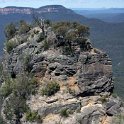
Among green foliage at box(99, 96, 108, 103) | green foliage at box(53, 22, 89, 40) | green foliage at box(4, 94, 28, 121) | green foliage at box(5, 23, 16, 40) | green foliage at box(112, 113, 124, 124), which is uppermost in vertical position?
green foliage at box(53, 22, 89, 40)

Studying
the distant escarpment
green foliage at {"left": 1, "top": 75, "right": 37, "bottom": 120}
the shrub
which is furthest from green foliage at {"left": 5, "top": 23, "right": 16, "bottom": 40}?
green foliage at {"left": 1, "top": 75, "right": 37, "bottom": 120}

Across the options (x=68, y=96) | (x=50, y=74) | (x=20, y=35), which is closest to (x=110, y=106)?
(x=68, y=96)

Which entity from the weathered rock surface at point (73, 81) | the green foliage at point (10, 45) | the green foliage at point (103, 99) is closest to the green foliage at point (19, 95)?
the weathered rock surface at point (73, 81)

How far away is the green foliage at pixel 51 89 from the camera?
4934 centimetres

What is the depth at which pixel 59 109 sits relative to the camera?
155 feet

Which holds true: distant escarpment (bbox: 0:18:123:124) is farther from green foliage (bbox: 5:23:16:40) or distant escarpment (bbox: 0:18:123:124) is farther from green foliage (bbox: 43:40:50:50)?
green foliage (bbox: 5:23:16:40)

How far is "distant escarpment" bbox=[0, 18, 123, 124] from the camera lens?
153 feet

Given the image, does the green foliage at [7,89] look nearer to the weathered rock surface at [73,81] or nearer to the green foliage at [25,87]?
the green foliage at [25,87]

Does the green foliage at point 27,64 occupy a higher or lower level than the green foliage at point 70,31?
lower

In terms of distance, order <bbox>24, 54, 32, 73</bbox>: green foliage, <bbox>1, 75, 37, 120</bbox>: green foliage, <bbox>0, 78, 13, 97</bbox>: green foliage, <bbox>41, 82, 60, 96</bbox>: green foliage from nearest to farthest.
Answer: <bbox>41, 82, 60, 96</bbox>: green foliage, <bbox>1, 75, 37, 120</bbox>: green foliage, <bbox>0, 78, 13, 97</bbox>: green foliage, <bbox>24, 54, 32, 73</bbox>: green foliage

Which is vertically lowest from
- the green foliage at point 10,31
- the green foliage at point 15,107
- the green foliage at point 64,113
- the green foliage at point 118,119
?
the green foliage at point 15,107

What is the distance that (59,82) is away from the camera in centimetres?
5059

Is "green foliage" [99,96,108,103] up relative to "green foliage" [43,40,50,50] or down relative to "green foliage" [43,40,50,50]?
down

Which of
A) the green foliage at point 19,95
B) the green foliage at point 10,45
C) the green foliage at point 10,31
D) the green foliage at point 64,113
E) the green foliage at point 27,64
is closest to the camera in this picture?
the green foliage at point 64,113
